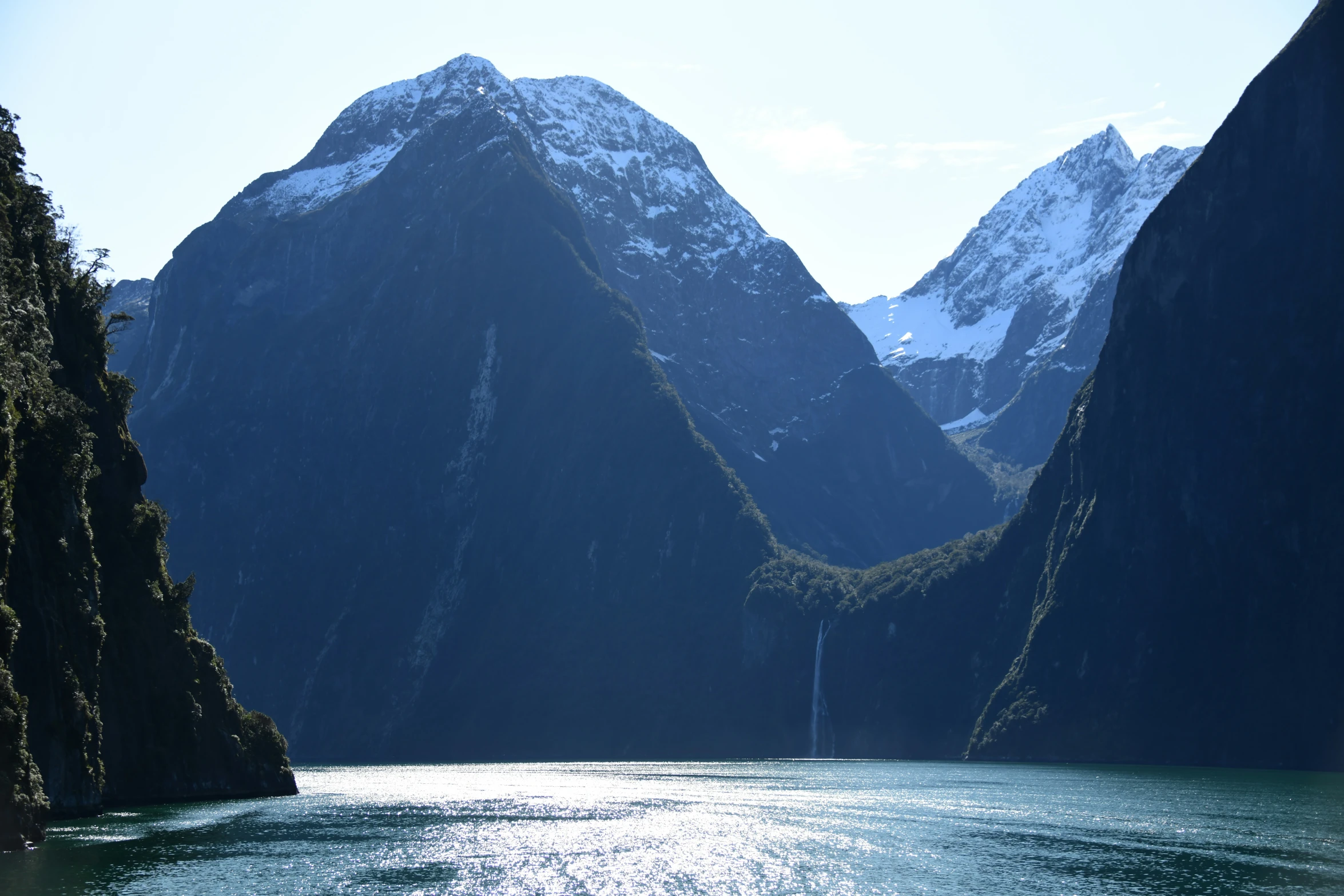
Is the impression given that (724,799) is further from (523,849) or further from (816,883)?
(816,883)

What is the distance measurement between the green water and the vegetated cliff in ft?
13.4

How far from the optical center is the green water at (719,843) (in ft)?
243

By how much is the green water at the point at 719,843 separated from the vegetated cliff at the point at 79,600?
408 cm

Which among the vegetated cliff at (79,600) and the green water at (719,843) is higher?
the vegetated cliff at (79,600)

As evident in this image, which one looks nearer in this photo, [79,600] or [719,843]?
[719,843]

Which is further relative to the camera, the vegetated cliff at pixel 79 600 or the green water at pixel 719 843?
the vegetated cliff at pixel 79 600

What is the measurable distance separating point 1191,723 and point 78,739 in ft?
504

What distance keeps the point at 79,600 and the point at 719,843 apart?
45131 millimetres

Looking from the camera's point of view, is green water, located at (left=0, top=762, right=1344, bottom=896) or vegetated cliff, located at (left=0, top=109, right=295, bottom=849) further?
vegetated cliff, located at (left=0, top=109, right=295, bottom=849)

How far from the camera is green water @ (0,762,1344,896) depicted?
74.1m

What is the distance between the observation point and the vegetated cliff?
84.9 meters

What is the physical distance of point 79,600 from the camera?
95.4m

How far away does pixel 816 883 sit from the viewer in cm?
7519

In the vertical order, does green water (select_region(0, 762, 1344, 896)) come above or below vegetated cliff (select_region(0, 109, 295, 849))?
below
